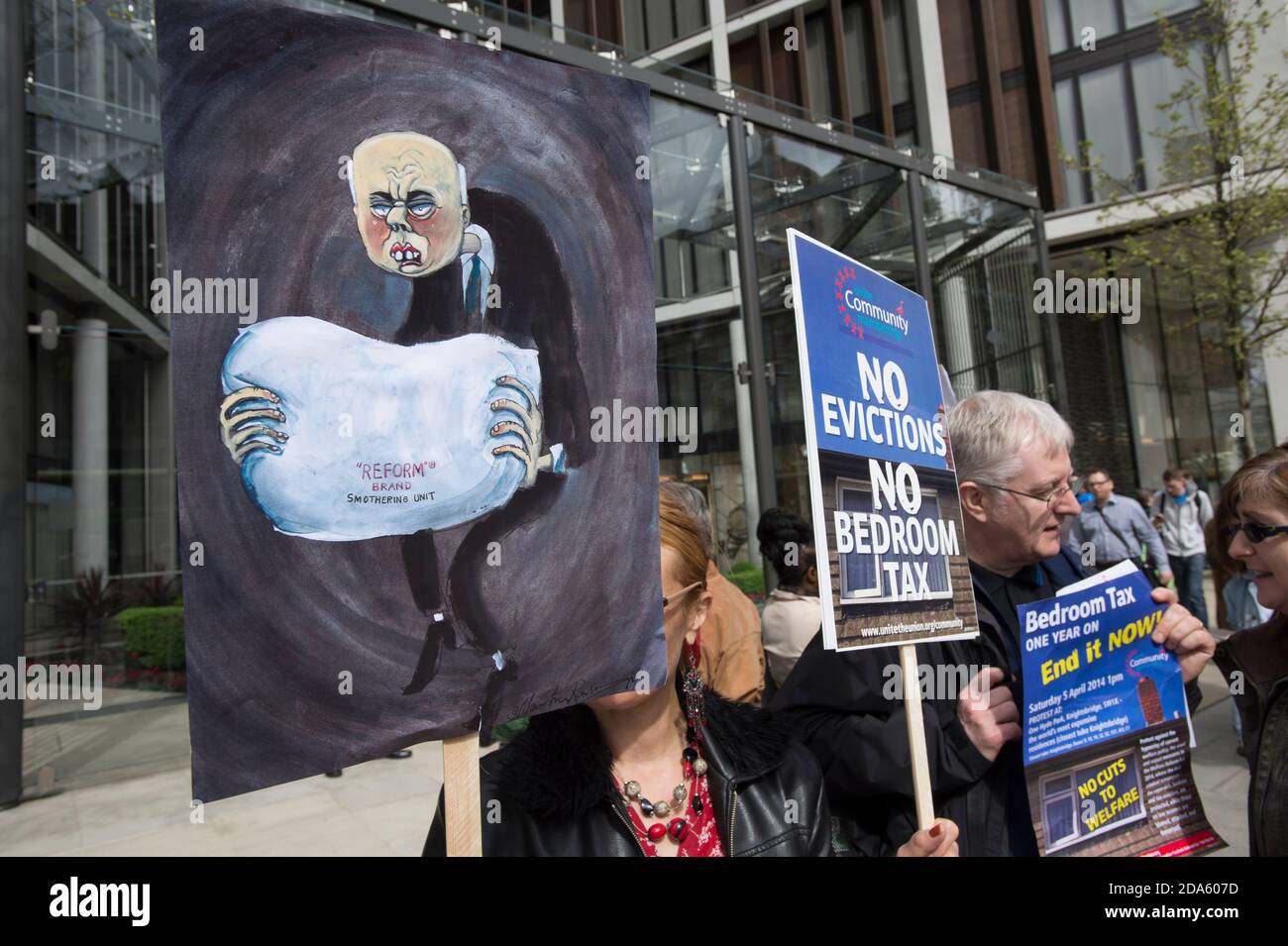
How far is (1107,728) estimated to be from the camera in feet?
6.19

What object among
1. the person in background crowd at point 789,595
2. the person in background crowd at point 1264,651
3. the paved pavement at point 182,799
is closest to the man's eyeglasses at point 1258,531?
the person in background crowd at point 1264,651

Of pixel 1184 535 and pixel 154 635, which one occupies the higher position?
pixel 1184 535

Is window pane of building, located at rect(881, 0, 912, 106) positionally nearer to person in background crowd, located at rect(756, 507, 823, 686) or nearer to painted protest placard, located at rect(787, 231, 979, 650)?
person in background crowd, located at rect(756, 507, 823, 686)

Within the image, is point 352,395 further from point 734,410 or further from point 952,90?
point 952,90

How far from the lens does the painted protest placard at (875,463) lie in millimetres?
1680

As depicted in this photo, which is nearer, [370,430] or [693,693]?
[370,430]

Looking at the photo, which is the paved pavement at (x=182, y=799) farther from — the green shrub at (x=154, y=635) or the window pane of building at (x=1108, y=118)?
the window pane of building at (x=1108, y=118)

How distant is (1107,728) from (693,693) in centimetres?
88

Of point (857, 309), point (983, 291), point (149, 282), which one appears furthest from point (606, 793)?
point (983, 291)

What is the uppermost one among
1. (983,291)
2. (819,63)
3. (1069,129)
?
(819,63)

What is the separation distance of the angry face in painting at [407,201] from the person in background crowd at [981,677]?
127 centimetres

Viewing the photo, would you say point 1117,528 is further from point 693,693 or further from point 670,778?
point 670,778

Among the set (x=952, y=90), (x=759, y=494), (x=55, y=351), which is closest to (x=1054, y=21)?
(x=952, y=90)

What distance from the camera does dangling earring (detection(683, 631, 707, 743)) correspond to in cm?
192
